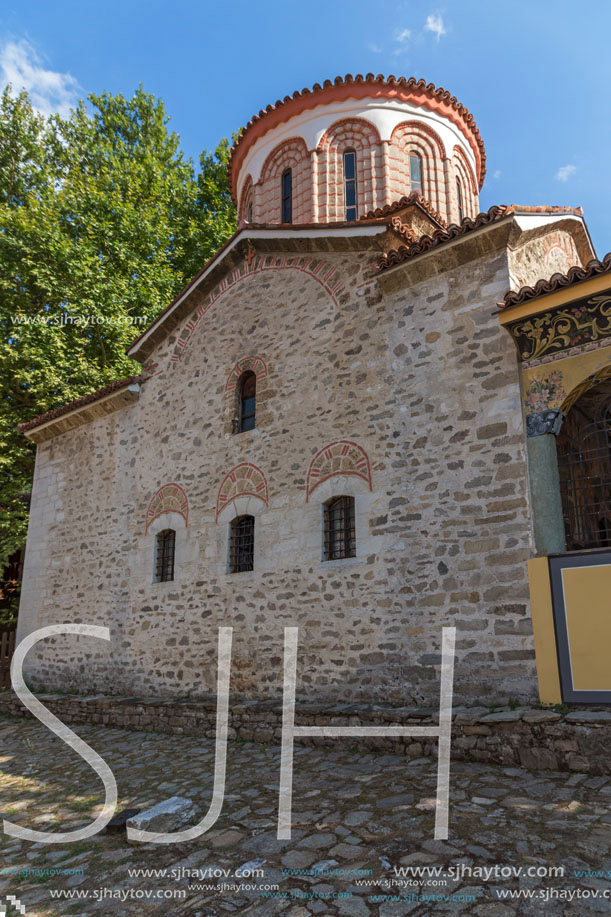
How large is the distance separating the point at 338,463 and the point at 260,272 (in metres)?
3.46

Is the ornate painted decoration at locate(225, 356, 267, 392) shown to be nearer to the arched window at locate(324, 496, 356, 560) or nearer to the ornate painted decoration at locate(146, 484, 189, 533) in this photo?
the ornate painted decoration at locate(146, 484, 189, 533)

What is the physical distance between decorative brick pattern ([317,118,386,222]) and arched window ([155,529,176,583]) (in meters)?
5.84

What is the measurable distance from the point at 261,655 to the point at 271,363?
3.89 metres

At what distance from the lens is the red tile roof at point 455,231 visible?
20.4 feet

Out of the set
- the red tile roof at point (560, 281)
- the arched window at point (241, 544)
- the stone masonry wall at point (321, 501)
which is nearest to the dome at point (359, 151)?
the stone masonry wall at point (321, 501)

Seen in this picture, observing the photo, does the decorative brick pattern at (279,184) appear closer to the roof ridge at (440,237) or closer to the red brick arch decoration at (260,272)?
the red brick arch decoration at (260,272)

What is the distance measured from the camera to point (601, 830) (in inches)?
140

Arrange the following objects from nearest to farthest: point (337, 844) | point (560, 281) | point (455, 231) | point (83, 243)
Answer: point (337, 844), point (560, 281), point (455, 231), point (83, 243)

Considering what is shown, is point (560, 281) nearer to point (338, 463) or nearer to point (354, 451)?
point (354, 451)

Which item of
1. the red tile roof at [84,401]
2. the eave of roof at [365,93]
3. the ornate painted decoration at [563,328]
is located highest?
the eave of roof at [365,93]

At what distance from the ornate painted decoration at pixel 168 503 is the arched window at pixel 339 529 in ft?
8.46

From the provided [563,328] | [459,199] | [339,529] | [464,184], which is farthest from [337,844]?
[464,184]

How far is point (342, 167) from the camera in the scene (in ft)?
34.8

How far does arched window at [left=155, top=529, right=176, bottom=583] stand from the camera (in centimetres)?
924
